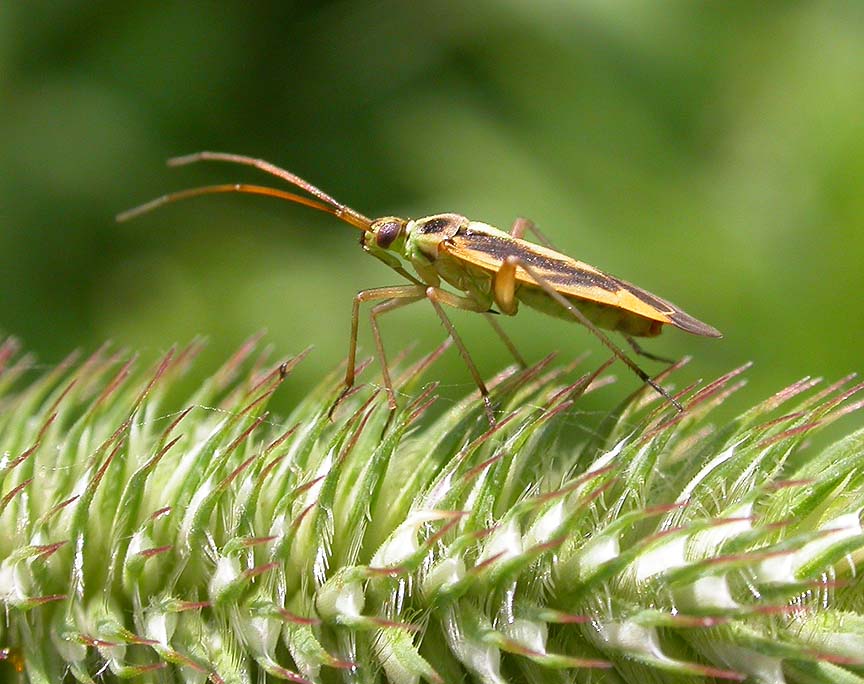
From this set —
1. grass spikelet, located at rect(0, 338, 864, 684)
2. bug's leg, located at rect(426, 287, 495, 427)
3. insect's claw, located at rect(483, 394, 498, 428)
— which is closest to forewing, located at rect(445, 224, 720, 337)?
bug's leg, located at rect(426, 287, 495, 427)

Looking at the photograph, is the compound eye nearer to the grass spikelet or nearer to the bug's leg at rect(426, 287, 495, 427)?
the bug's leg at rect(426, 287, 495, 427)

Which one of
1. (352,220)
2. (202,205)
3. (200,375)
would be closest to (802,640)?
(352,220)

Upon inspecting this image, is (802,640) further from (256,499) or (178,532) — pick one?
(178,532)

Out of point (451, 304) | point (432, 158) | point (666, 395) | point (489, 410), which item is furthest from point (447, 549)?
point (432, 158)

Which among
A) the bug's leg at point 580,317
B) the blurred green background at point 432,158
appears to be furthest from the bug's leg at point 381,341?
the blurred green background at point 432,158

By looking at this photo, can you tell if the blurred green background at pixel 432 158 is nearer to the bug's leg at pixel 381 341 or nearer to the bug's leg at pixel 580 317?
the bug's leg at pixel 381 341
